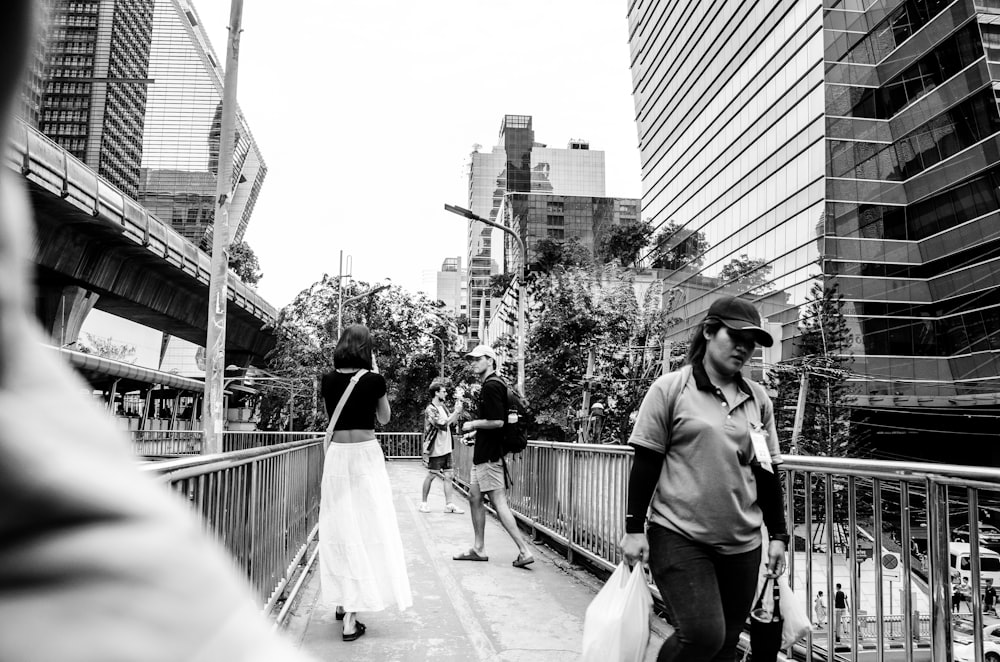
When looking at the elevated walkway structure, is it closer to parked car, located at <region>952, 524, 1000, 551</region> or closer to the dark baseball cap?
the dark baseball cap

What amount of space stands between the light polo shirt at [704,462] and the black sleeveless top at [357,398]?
2631 millimetres

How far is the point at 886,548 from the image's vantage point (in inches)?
148

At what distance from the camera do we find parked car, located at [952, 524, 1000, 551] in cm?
310

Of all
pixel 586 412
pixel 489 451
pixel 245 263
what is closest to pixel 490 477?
pixel 489 451

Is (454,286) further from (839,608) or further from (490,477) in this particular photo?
(839,608)

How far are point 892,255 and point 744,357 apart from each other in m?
46.0

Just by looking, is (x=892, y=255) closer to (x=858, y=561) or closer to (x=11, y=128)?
(x=858, y=561)

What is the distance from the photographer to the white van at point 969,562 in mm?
2996

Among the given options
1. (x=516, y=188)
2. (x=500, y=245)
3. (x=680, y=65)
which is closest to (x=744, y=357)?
(x=680, y=65)

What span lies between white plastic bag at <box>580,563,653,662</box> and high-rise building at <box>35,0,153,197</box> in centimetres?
260

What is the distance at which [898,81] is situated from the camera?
4488 cm

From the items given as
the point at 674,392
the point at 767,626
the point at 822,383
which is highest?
the point at 822,383

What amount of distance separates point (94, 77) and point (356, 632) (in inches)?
199

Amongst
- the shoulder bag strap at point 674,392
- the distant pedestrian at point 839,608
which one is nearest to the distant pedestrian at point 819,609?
the distant pedestrian at point 839,608
